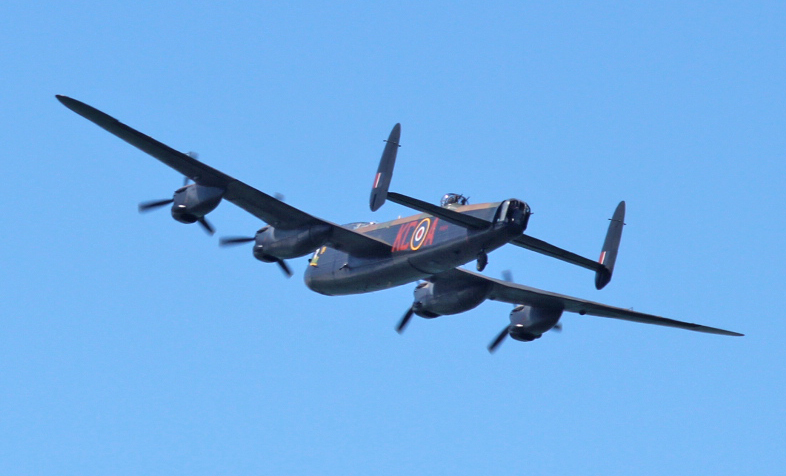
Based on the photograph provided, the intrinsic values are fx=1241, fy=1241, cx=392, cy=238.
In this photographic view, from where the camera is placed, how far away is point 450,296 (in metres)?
48.6

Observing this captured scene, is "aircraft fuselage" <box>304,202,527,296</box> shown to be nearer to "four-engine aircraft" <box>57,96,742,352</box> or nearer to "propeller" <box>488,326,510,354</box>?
"four-engine aircraft" <box>57,96,742,352</box>

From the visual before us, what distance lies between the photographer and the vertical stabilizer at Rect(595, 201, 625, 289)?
4409cm

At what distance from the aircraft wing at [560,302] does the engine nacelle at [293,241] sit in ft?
19.5

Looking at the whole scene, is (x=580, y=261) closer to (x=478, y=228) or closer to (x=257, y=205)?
(x=478, y=228)

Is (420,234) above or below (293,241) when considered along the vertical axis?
above

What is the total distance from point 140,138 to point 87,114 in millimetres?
2108

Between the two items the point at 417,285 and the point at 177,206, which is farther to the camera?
the point at 417,285

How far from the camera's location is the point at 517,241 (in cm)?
4294

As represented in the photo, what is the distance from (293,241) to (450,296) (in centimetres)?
722

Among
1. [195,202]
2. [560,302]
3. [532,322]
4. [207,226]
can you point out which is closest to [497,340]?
[532,322]

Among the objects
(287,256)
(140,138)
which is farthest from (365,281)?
(140,138)

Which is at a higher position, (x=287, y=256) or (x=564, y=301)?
(x=564, y=301)

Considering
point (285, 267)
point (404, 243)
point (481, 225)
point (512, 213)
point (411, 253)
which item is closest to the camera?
point (512, 213)

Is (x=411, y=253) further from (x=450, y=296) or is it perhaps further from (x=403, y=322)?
(x=403, y=322)
